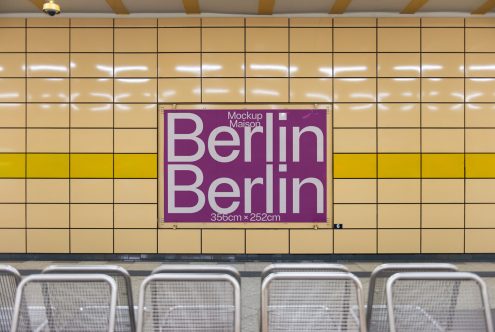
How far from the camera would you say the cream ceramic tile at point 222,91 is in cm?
567

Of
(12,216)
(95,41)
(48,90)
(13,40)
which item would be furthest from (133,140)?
(13,40)

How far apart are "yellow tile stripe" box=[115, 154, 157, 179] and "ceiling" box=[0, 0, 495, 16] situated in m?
1.95

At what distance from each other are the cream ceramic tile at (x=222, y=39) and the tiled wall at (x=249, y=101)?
14mm

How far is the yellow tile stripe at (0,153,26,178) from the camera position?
5625 mm

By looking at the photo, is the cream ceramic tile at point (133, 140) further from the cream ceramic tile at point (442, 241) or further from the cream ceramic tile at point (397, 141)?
the cream ceramic tile at point (442, 241)

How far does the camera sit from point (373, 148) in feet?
18.6

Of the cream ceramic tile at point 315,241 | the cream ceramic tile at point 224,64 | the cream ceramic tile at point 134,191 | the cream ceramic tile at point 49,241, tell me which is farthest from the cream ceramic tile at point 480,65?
the cream ceramic tile at point 49,241

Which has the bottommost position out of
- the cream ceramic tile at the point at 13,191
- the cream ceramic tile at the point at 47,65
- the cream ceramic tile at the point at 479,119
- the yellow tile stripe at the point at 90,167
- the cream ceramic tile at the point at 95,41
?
the cream ceramic tile at the point at 13,191

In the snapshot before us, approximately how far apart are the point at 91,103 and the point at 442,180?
490 centimetres

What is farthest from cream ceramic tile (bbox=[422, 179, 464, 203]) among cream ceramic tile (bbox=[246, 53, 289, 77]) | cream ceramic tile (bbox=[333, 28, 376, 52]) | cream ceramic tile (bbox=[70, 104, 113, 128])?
cream ceramic tile (bbox=[70, 104, 113, 128])

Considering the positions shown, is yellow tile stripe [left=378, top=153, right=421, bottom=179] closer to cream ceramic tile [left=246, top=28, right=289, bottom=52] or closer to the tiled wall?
the tiled wall

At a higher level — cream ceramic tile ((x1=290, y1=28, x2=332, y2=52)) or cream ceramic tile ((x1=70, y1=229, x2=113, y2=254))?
cream ceramic tile ((x1=290, y1=28, x2=332, y2=52))

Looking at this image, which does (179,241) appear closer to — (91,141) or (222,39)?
(91,141)

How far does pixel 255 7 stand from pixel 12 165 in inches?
153
